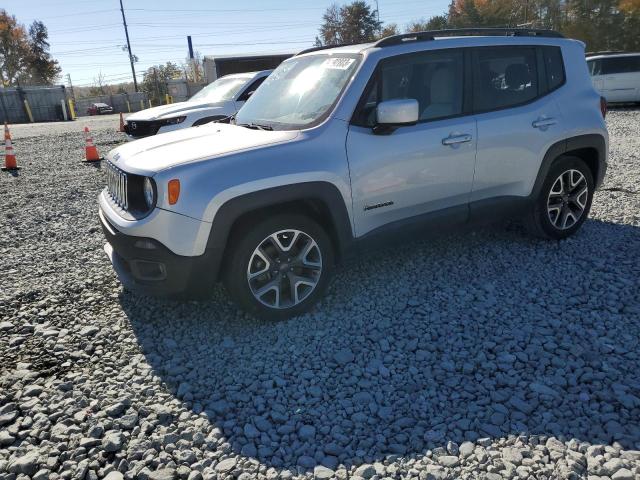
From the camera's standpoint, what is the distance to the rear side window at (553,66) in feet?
15.2

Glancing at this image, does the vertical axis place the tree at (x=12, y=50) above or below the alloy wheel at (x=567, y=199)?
above

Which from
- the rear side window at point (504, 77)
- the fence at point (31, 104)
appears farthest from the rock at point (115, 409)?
the fence at point (31, 104)

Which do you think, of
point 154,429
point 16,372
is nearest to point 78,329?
point 16,372

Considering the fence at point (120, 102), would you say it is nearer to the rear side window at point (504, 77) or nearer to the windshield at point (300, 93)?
the windshield at point (300, 93)

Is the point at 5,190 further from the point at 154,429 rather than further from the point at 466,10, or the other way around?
the point at 466,10

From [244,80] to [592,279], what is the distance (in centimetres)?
801

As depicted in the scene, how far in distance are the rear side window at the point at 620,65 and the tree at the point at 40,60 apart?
68073mm

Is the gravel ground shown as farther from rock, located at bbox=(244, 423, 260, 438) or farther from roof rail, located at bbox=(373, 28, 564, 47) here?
roof rail, located at bbox=(373, 28, 564, 47)

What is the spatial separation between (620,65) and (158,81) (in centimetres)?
4108

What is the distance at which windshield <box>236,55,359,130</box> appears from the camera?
3.83m

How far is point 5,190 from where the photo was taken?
8.73 meters

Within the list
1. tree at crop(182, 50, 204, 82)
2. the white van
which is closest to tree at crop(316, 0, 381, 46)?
tree at crop(182, 50, 204, 82)

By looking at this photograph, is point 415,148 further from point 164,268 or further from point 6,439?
point 6,439

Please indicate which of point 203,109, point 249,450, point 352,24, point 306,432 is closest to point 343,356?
point 306,432
